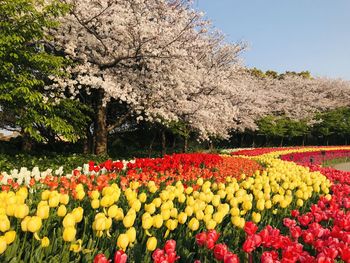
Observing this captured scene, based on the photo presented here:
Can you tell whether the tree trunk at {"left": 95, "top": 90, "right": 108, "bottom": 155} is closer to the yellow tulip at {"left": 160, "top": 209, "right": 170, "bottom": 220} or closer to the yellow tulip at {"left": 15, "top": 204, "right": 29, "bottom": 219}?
the yellow tulip at {"left": 160, "top": 209, "right": 170, "bottom": 220}

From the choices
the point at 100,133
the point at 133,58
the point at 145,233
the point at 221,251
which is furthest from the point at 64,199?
the point at 100,133

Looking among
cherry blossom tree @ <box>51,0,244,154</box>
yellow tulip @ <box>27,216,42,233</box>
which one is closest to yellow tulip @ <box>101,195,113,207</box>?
yellow tulip @ <box>27,216,42,233</box>

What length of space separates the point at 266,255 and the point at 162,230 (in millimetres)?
1281

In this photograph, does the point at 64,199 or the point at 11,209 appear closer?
the point at 11,209

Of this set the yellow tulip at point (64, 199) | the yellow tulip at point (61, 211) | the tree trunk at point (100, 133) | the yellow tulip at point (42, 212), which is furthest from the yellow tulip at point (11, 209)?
the tree trunk at point (100, 133)

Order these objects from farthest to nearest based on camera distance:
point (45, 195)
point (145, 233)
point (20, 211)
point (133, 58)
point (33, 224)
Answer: point (133, 58) < point (45, 195) < point (145, 233) < point (20, 211) < point (33, 224)

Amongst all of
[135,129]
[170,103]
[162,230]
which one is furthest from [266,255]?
[135,129]

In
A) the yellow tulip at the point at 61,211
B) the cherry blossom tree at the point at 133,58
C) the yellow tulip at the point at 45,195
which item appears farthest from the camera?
the cherry blossom tree at the point at 133,58

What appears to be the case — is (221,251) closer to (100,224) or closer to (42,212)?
(100,224)

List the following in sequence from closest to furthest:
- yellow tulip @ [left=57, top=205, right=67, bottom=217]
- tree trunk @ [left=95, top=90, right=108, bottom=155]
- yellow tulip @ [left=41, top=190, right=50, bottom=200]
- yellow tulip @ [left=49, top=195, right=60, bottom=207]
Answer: yellow tulip @ [left=57, top=205, right=67, bottom=217] < yellow tulip @ [left=49, top=195, right=60, bottom=207] < yellow tulip @ [left=41, top=190, right=50, bottom=200] < tree trunk @ [left=95, top=90, right=108, bottom=155]

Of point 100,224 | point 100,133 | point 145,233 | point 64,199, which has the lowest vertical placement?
point 145,233

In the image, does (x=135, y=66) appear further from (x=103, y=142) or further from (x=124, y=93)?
(x=103, y=142)

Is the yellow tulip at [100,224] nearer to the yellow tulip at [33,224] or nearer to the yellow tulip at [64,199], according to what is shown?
the yellow tulip at [33,224]

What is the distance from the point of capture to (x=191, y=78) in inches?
663
